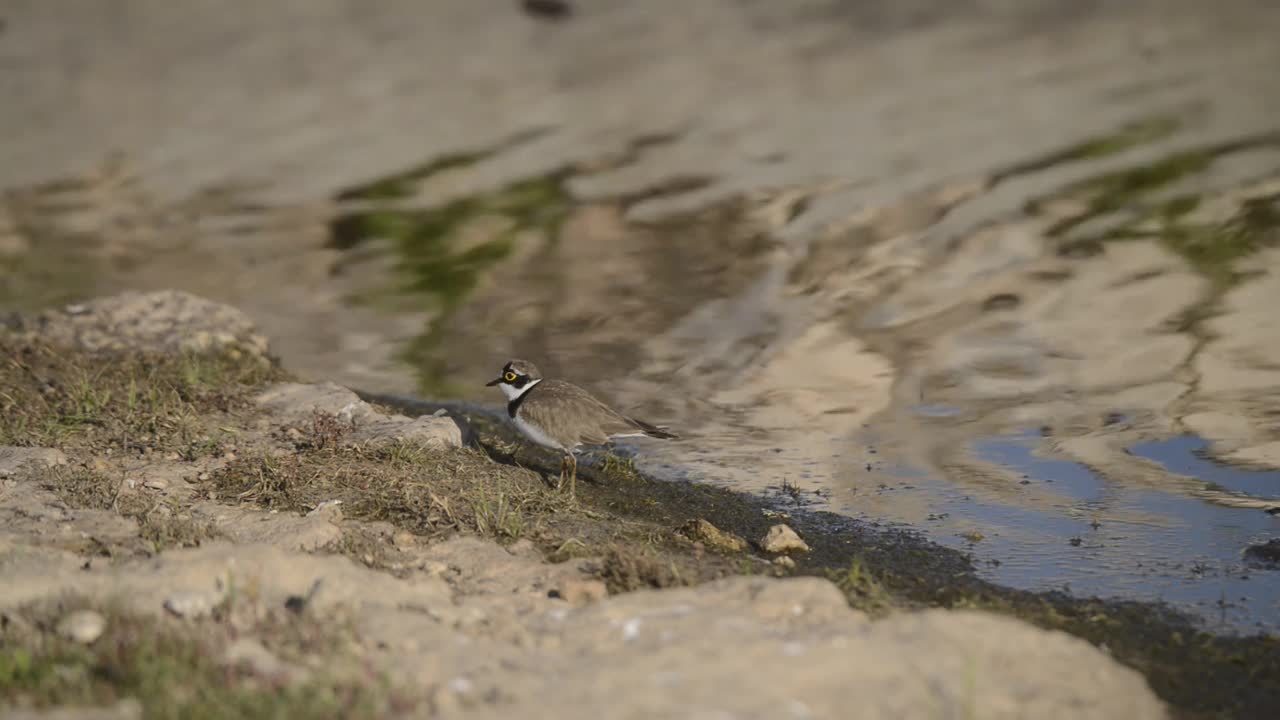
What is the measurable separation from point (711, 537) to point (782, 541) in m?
0.37

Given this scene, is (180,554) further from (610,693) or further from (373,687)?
(610,693)

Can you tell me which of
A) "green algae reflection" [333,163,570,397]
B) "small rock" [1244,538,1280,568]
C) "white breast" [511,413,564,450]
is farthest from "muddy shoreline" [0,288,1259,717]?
"green algae reflection" [333,163,570,397]

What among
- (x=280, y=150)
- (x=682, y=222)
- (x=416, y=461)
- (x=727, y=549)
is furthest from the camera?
(x=280, y=150)

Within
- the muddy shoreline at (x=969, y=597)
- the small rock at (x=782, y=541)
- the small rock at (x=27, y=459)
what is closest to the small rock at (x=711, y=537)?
the small rock at (x=782, y=541)

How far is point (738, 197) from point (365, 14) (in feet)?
37.6

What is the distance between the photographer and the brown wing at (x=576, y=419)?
834 cm

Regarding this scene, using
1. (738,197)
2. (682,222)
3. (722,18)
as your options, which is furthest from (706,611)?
(722,18)

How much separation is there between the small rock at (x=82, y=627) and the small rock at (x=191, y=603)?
0.91 ft

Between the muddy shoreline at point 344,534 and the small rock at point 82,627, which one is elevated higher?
the small rock at point 82,627

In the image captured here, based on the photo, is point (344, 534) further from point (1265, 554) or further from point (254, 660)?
point (1265, 554)

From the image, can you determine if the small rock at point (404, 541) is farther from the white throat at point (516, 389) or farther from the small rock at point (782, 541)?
the white throat at point (516, 389)

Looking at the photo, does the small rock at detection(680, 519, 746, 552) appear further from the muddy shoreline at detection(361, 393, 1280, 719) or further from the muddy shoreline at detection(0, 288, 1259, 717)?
the muddy shoreline at detection(361, 393, 1280, 719)

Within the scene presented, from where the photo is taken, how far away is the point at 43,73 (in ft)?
77.4

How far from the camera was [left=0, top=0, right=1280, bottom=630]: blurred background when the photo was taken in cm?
864
